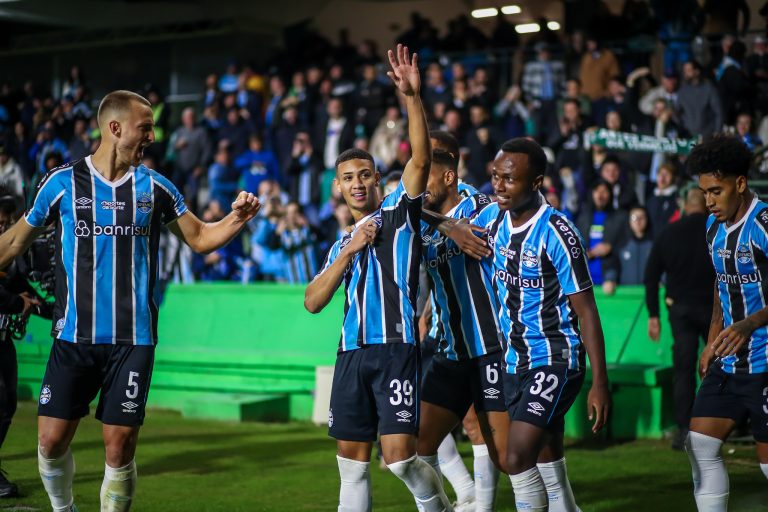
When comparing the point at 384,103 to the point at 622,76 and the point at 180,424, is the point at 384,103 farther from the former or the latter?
the point at 180,424

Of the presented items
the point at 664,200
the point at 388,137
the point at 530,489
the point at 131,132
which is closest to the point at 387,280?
the point at 530,489

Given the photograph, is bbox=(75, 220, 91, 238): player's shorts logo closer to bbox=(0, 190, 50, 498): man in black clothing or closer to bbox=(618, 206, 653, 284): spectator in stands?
bbox=(0, 190, 50, 498): man in black clothing

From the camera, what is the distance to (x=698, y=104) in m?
13.9

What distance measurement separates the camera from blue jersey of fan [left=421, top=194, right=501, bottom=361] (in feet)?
20.4

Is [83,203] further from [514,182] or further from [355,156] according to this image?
[514,182]

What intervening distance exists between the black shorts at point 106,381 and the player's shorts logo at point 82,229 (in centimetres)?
57

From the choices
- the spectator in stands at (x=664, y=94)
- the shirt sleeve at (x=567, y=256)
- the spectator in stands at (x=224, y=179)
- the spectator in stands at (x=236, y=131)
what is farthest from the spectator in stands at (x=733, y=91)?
the shirt sleeve at (x=567, y=256)

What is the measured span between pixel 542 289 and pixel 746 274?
115cm

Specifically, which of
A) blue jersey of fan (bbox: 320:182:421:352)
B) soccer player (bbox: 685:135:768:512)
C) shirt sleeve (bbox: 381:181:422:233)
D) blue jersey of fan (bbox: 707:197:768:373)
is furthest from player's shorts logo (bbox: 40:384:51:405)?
blue jersey of fan (bbox: 707:197:768:373)

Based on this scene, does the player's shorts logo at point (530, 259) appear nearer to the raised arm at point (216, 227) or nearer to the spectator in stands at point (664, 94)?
the raised arm at point (216, 227)

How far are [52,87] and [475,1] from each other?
410 inches

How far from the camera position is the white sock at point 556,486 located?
18.3ft

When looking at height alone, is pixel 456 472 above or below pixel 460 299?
below

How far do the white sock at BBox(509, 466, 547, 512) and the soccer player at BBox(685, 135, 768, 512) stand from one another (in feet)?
3.19
